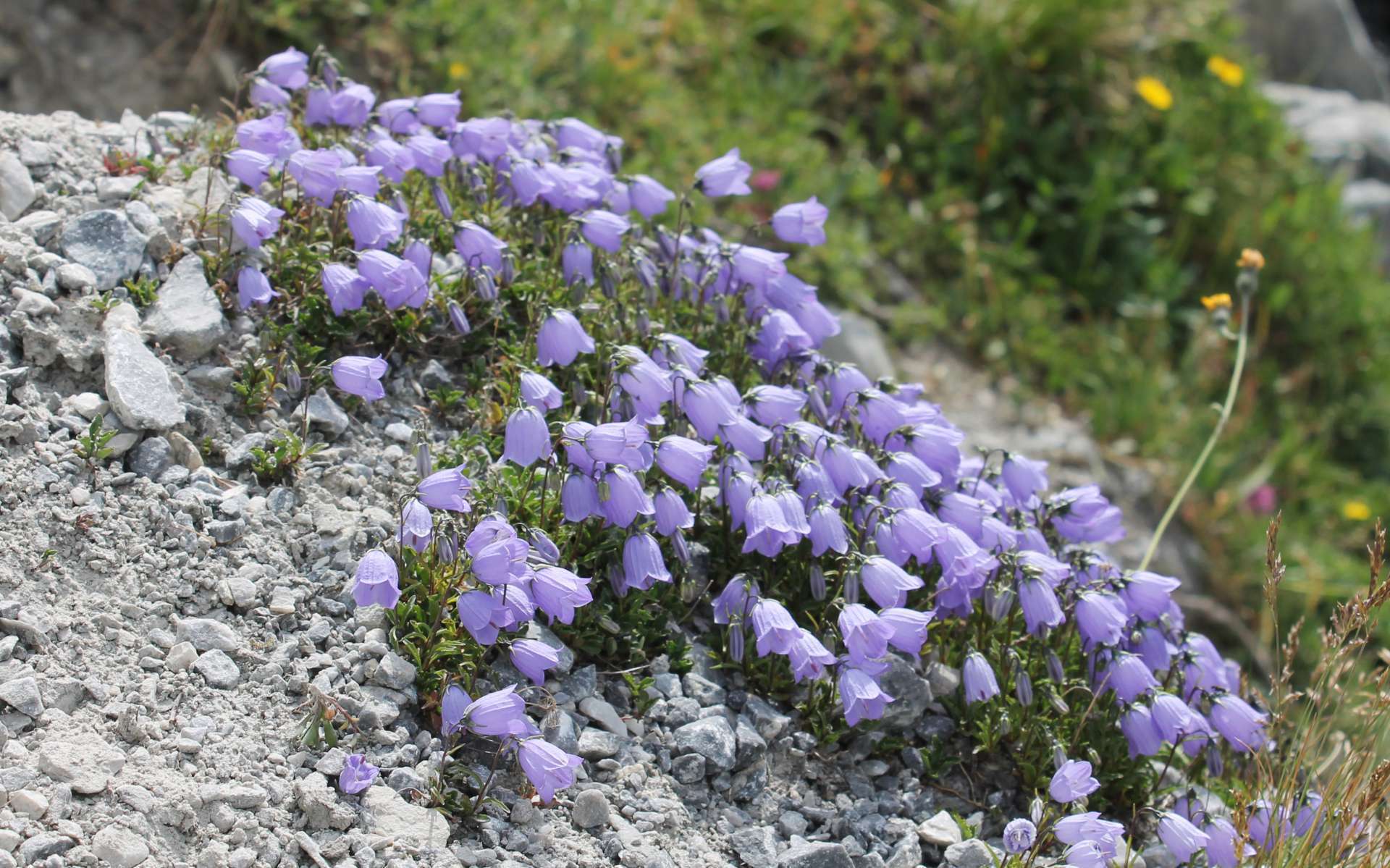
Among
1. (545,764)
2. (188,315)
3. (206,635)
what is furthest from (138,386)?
(545,764)

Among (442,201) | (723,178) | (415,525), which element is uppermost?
(723,178)

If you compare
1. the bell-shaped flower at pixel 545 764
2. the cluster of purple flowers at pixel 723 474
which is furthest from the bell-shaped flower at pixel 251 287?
the bell-shaped flower at pixel 545 764

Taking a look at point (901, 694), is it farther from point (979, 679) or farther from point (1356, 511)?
point (1356, 511)

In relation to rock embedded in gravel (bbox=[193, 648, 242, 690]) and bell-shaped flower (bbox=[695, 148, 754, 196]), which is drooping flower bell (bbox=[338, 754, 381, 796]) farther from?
bell-shaped flower (bbox=[695, 148, 754, 196])

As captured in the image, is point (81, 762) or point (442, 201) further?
point (442, 201)

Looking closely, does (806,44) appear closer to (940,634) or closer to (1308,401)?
(1308,401)
